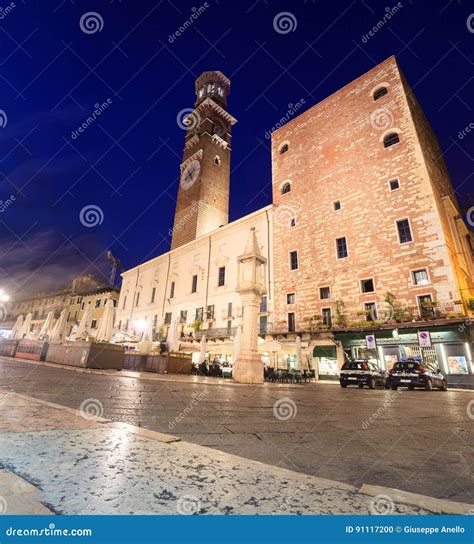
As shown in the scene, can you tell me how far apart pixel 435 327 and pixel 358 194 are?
10527 millimetres

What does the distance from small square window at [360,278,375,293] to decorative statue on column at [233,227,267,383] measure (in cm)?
885

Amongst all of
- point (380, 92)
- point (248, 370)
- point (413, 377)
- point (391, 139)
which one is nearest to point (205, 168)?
point (380, 92)

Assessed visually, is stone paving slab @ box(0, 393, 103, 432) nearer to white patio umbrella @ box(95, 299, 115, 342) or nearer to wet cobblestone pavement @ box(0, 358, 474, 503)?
wet cobblestone pavement @ box(0, 358, 474, 503)

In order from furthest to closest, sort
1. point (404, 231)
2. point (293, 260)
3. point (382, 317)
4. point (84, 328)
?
point (293, 260) → point (404, 231) → point (382, 317) → point (84, 328)

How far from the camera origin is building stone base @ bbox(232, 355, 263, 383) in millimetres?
11883

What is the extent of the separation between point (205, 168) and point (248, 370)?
33428 mm

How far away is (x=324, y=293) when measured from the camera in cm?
2083

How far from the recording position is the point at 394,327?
54.0ft

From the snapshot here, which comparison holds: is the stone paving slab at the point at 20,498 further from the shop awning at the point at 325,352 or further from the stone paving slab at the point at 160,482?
the shop awning at the point at 325,352

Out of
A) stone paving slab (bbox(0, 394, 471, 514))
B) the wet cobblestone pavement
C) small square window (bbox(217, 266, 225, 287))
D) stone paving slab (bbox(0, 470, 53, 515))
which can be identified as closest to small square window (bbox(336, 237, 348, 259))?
small square window (bbox(217, 266, 225, 287))

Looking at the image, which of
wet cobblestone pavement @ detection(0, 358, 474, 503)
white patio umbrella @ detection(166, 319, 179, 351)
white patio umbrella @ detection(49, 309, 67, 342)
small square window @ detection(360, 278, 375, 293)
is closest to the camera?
wet cobblestone pavement @ detection(0, 358, 474, 503)

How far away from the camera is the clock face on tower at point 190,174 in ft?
129

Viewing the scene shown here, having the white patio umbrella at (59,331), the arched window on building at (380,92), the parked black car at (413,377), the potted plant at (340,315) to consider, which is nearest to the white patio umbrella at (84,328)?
the white patio umbrella at (59,331)

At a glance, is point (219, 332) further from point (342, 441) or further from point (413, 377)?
point (342, 441)
